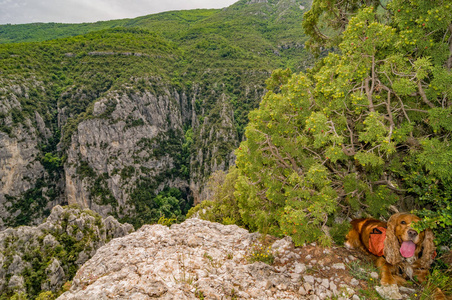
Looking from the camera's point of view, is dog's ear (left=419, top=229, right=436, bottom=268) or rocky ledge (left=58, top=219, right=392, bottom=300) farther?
rocky ledge (left=58, top=219, right=392, bottom=300)

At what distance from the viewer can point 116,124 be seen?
73.8 m

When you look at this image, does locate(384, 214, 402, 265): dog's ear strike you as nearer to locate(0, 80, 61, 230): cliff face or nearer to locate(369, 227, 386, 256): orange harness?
locate(369, 227, 386, 256): orange harness

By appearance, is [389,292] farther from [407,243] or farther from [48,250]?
[48,250]

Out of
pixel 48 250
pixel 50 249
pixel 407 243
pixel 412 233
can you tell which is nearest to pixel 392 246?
pixel 407 243

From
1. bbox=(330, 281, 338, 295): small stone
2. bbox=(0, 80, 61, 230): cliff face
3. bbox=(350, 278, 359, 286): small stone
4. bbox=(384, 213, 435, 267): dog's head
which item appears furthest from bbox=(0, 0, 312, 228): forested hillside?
bbox=(384, 213, 435, 267): dog's head

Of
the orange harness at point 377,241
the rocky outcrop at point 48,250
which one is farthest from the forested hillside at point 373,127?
the rocky outcrop at point 48,250

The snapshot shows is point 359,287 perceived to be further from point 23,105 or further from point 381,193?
A: point 23,105

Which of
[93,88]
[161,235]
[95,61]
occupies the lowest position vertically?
[161,235]

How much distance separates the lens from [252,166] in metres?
7.17

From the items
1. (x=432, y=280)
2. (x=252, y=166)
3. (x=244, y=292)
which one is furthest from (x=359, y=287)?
(x=252, y=166)

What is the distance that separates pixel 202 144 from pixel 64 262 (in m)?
62.8

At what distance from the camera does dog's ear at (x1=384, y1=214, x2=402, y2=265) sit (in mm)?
4574

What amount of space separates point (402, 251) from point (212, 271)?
443 centimetres

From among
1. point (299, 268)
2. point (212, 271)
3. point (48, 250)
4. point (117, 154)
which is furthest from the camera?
point (117, 154)
